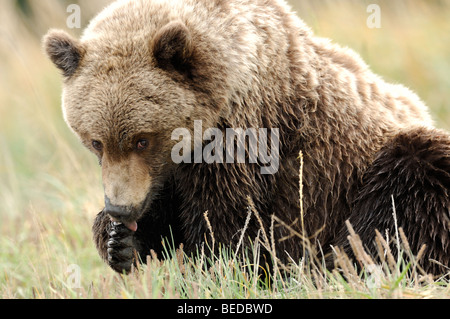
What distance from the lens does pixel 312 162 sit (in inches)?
177

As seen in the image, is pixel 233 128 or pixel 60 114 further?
pixel 60 114

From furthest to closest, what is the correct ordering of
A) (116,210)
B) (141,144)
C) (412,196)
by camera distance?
(412,196)
(141,144)
(116,210)

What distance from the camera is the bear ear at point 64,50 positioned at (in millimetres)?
4164

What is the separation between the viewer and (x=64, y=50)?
4.20 m

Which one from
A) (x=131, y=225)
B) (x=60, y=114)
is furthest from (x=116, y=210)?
(x=60, y=114)

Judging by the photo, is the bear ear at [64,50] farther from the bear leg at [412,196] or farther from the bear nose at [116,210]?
the bear leg at [412,196]

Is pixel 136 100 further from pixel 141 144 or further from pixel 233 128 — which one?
pixel 233 128

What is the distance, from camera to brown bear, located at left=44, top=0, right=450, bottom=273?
13.1 ft

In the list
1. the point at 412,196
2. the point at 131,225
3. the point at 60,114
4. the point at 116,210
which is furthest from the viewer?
the point at 60,114

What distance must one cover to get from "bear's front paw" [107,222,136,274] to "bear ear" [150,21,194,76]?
114 cm

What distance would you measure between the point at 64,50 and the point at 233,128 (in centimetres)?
120

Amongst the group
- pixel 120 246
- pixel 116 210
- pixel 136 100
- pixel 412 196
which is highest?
pixel 136 100

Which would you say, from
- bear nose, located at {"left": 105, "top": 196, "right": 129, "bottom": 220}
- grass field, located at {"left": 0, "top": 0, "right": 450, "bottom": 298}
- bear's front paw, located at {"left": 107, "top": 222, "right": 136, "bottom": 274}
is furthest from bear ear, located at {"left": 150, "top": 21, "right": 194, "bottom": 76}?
grass field, located at {"left": 0, "top": 0, "right": 450, "bottom": 298}

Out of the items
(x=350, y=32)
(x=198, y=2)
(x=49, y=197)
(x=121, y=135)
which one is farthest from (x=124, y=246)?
(x=350, y=32)
